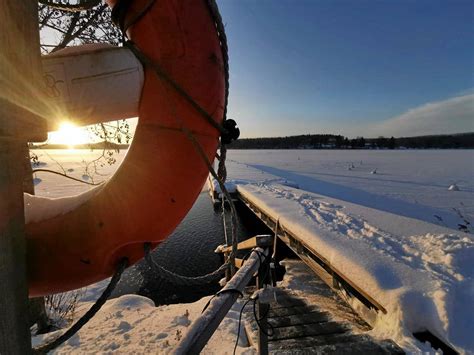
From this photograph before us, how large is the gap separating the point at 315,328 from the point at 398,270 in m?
1.13

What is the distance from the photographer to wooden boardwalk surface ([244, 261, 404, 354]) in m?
2.13

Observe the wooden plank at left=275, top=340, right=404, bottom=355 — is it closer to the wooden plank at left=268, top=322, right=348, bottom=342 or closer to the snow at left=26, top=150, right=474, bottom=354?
the snow at left=26, top=150, right=474, bottom=354

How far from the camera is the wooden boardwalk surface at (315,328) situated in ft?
7.00

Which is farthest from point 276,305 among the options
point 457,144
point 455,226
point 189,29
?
point 457,144

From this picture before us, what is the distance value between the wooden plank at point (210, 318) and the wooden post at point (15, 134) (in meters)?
0.61

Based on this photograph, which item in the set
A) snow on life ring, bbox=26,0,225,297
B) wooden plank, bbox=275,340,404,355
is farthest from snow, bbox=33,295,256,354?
snow on life ring, bbox=26,0,225,297

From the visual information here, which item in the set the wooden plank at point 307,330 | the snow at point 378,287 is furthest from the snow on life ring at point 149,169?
the wooden plank at point 307,330

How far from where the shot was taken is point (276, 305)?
3318mm

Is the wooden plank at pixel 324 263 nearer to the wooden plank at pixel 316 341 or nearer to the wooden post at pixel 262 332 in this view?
the wooden plank at pixel 316 341

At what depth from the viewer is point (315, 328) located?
266 cm

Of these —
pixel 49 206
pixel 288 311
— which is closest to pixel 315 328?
pixel 288 311

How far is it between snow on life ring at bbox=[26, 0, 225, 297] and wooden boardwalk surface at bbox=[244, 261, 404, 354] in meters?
1.81

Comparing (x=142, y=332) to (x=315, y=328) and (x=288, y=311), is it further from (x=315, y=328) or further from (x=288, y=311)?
(x=315, y=328)

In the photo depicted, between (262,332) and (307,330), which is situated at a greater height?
(262,332)
